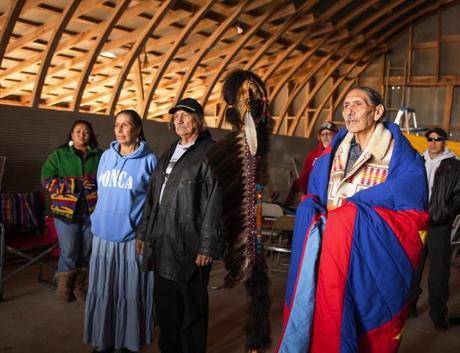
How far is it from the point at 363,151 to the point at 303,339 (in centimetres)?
82

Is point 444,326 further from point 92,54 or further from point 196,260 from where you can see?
point 92,54

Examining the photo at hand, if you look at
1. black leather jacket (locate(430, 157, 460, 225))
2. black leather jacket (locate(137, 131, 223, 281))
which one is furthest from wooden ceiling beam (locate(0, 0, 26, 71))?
black leather jacket (locate(430, 157, 460, 225))

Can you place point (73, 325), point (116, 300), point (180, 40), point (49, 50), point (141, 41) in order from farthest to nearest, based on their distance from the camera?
point (180, 40) → point (141, 41) → point (49, 50) → point (73, 325) → point (116, 300)

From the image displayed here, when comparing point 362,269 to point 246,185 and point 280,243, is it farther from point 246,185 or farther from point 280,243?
point 280,243

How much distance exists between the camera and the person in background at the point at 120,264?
9.07 ft

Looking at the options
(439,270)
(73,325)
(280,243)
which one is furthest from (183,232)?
(280,243)

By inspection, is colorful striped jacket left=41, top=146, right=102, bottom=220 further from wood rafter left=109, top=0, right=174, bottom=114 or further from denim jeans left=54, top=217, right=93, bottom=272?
wood rafter left=109, top=0, right=174, bottom=114

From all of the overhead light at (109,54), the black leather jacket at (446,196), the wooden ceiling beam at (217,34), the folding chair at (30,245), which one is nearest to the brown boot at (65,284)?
the folding chair at (30,245)

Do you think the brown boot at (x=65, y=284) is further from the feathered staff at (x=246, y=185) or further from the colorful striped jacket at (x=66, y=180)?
the feathered staff at (x=246, y=185)

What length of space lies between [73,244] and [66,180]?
50 centimetres

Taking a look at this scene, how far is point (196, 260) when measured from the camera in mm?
2496

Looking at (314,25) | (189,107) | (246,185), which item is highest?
(314,25)

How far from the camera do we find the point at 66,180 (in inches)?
149

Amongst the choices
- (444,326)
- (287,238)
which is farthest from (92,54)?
(444,326)
